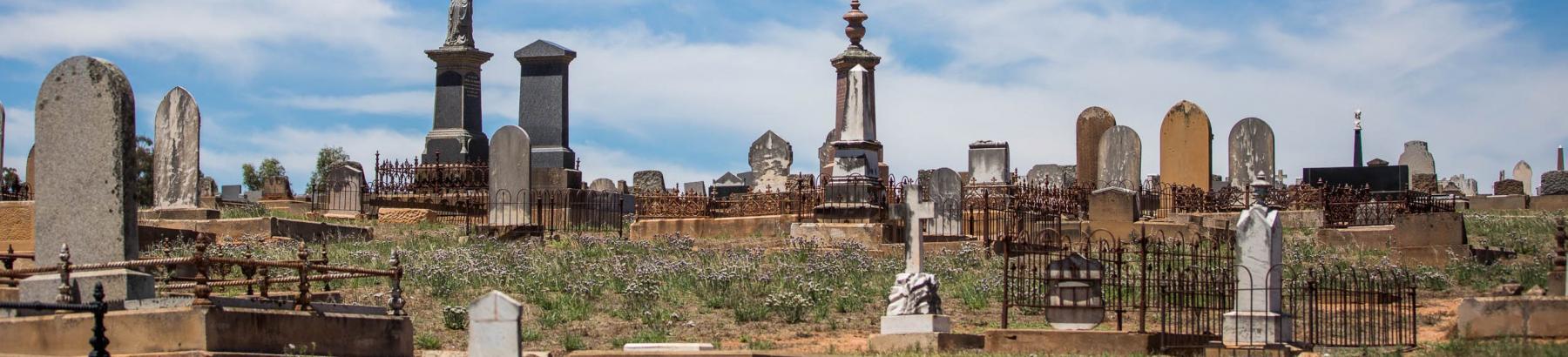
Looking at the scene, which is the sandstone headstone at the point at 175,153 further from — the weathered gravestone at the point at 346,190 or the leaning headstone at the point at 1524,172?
the leaning headstone at the point at 1524,172

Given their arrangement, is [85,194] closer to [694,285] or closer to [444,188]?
[694,285]

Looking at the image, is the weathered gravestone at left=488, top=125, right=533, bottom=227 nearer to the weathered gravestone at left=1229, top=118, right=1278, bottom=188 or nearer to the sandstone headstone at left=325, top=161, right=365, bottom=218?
the sandstone headstone at left=325, top=161, right=365, bottom=218

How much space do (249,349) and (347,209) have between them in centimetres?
1835

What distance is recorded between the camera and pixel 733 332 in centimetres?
1540

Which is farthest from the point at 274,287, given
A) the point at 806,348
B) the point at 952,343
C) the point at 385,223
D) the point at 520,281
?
the point at 385,223

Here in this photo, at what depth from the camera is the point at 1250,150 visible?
98.1ft

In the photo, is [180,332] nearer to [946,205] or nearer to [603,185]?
[946,205]

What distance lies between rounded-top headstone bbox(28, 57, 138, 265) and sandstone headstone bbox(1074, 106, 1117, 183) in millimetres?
22079

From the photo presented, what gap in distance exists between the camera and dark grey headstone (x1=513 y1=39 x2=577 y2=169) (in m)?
31.9

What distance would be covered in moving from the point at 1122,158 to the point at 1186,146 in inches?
45.3

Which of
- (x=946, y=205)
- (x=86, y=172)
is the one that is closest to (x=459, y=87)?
(x=946, y=205)

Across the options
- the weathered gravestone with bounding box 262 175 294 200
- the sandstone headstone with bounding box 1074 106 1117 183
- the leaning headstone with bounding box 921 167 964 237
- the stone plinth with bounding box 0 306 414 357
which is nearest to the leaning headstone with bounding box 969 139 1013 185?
the sandstone headstone with bounding box 1074 106 1117 183

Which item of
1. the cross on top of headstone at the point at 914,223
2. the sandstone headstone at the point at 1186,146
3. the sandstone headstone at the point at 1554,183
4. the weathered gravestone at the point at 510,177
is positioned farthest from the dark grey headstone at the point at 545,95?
the sandstone headstone at the point at 1554,183

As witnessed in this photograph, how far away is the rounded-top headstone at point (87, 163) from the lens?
1148 cm
